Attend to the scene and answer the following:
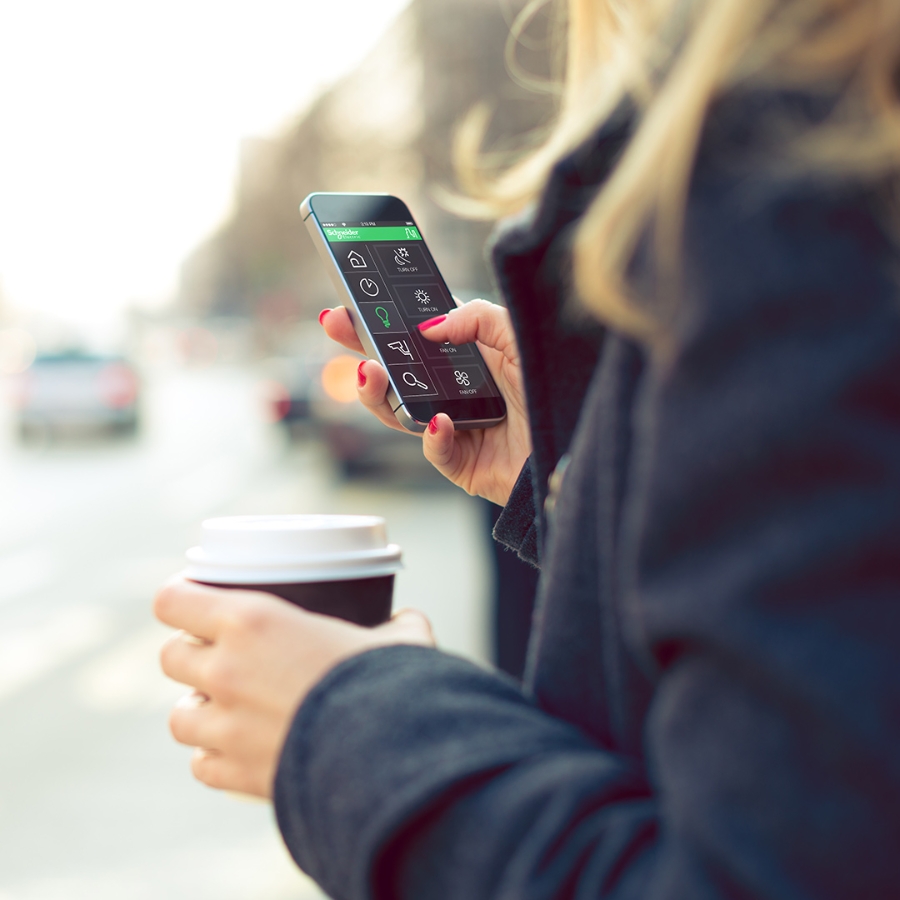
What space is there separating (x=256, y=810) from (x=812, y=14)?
3.60 metres

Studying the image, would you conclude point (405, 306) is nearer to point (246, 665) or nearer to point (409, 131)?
point (246, 665)

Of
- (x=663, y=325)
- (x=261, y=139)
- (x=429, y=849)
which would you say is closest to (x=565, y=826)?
(x=429, y=849)

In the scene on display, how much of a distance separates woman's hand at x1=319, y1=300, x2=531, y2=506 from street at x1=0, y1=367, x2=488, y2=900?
0.62 m

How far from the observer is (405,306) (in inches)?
61.1

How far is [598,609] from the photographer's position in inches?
32.0

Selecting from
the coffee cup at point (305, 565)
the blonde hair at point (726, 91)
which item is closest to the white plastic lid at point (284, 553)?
the coffee cup at point (305, 565)

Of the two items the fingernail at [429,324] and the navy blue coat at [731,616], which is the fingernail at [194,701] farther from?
the fingernail at [429,324]

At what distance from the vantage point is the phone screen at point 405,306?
150 cm

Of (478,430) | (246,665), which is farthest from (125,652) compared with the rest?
(246,665)

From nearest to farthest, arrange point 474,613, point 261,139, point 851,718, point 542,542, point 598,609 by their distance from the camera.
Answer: point 851,718, point 598,609, point 542,542, point 474,613, point 261,139

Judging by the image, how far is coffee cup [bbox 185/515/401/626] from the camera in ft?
3.14

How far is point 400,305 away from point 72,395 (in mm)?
14037

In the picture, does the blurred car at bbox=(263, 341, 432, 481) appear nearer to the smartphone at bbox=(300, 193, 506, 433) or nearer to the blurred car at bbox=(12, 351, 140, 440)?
the blurred car at bbox=(12, 351, 140, 440)

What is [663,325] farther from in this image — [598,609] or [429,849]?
[429,849]
